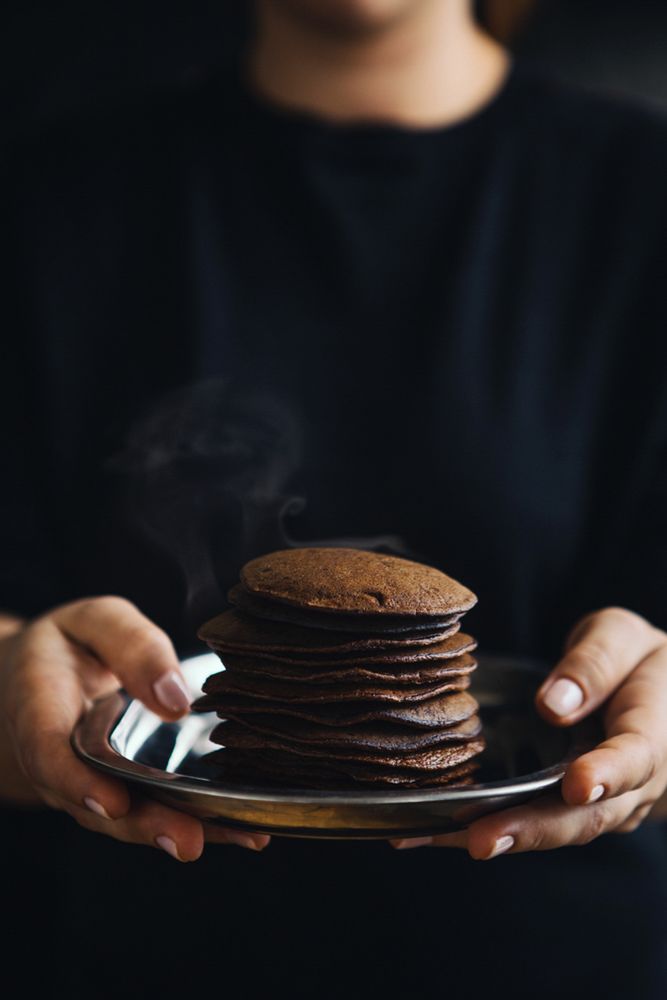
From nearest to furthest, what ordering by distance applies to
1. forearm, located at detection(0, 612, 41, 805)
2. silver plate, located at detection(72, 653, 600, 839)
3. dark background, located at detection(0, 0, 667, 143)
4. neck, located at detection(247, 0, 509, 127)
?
silver plate, located at detection(72, 653, 600, 839) → forearm, located at detection(0, 612, 41, 805) → neck, located at detection(247, 0, 509, 127) → dark background, located at detection(0, 0, 667, 143)

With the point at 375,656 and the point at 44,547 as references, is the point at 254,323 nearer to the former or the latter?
the point at 44,547

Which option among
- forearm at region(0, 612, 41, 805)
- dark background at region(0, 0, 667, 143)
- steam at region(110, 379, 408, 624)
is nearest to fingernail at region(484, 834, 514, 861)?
steam at region(110, 379, 408, 624)

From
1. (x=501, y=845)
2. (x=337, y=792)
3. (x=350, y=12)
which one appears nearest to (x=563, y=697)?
(x=501, y=845)

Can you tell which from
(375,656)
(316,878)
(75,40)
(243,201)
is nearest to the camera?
(375,656)

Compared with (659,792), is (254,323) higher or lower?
higher

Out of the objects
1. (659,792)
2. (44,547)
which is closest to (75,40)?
(44,547)

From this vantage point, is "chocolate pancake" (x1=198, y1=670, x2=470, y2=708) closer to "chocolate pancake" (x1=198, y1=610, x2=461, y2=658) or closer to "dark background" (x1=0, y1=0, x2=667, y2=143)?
"chocolate pancake" (x1=198, y1=610, x2=461, y2=658)

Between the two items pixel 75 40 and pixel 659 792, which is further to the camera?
pixel 75 40
